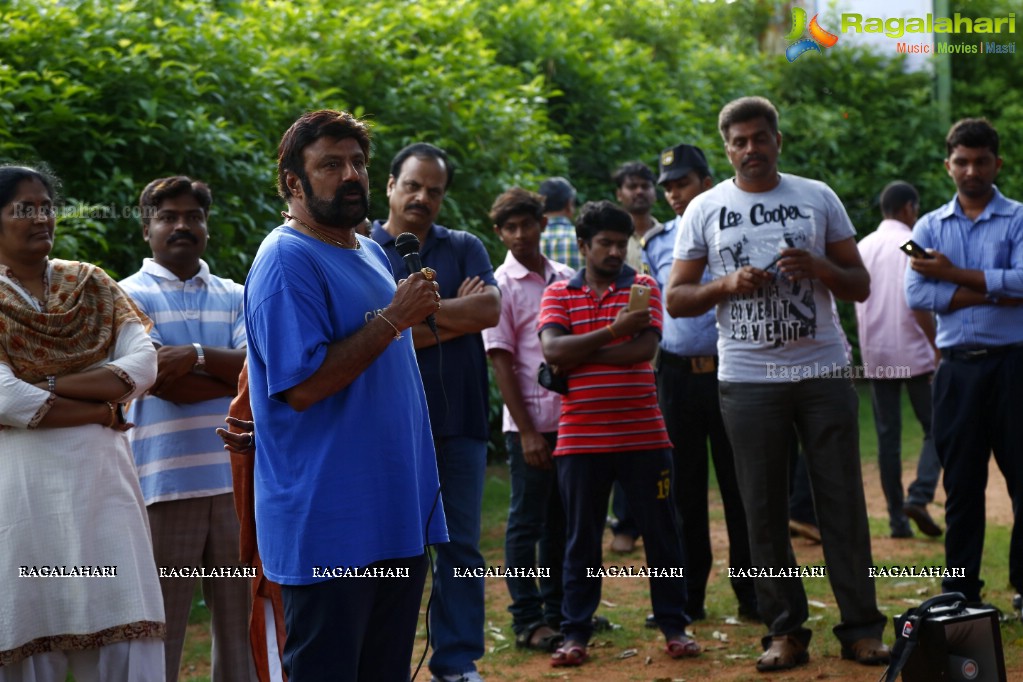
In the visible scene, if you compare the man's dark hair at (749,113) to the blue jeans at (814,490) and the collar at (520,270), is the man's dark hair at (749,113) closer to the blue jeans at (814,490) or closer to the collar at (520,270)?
the blue jeans at (814,490)

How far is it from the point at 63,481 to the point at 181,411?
891 mm

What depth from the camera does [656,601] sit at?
20.7 feet

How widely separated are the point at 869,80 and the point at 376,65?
1129cm

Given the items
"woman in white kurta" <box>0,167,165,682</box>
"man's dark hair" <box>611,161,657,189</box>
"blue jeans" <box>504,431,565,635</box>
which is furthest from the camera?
"man's dark hair" <box>611,161,657,189</box>

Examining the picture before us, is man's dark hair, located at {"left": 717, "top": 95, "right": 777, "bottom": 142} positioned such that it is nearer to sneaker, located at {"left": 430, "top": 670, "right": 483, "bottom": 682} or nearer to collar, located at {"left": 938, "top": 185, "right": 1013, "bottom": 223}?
collar, located at {"left": 938, "top": 185, "right": 1013, "bottom": 223}

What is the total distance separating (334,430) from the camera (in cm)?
360

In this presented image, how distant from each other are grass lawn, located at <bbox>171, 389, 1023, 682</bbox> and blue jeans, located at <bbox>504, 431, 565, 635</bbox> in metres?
0.23

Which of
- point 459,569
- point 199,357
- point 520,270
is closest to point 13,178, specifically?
point 199,357

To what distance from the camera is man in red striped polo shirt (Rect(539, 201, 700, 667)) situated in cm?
628

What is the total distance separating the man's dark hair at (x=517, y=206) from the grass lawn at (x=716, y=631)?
7.84 ft

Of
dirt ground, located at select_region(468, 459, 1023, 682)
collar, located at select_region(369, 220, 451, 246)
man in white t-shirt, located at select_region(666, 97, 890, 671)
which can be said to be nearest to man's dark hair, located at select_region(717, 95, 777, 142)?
man in white t-shirt, located at select_region(666, 97, 890, 671)

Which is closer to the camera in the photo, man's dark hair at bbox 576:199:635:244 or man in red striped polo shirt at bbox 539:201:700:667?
man in red striped polo shirt at bbox 539:201:700:667

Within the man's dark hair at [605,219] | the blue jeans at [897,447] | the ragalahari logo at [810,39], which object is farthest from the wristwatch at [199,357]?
the ragalahari logo at [810,39]

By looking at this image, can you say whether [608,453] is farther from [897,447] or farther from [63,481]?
[897,447]
